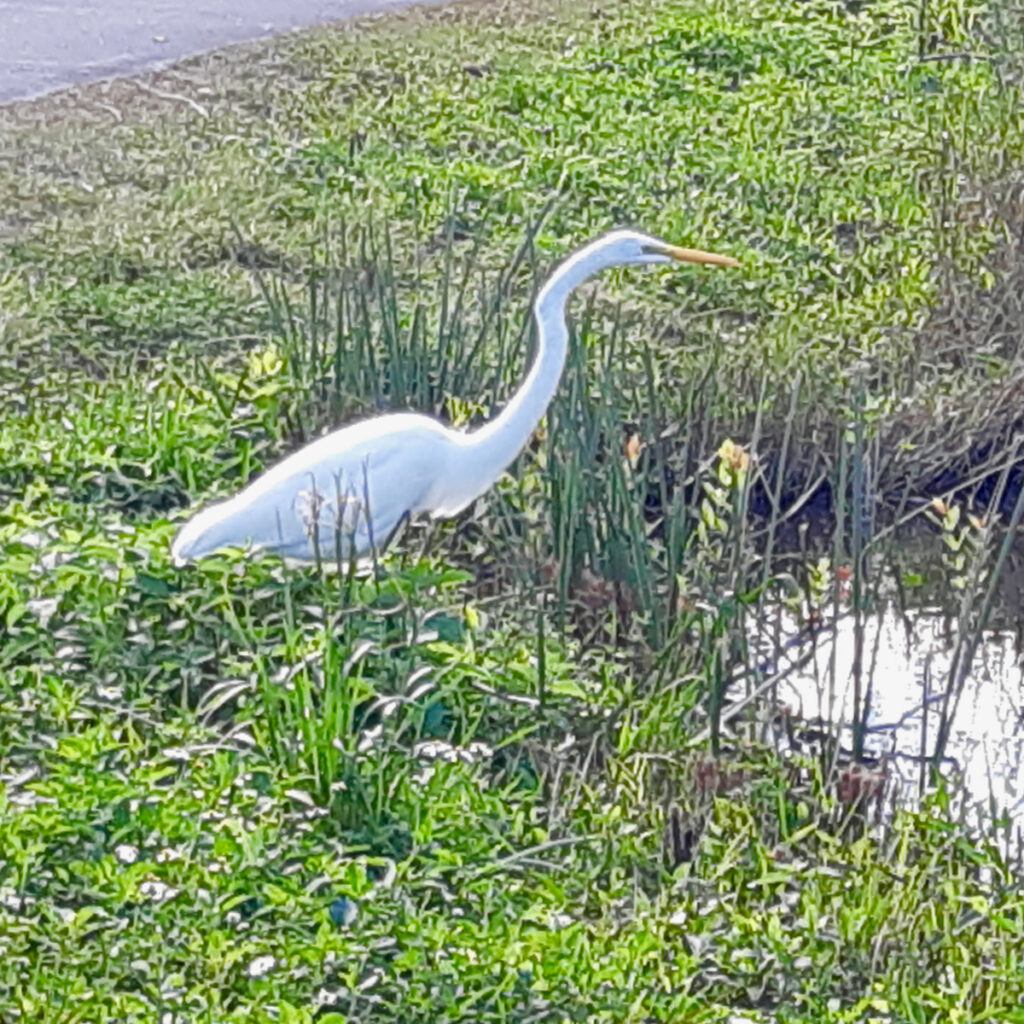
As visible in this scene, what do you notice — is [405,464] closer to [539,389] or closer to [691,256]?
[539,389]

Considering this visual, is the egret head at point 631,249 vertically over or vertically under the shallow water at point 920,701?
over

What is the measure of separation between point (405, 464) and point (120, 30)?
4386mm

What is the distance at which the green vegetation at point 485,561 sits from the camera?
3.37m

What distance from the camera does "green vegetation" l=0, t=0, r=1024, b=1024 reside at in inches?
133

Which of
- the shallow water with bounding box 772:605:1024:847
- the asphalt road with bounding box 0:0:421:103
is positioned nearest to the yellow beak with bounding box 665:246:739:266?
the shallow water with bounding box 772:605:1024:847

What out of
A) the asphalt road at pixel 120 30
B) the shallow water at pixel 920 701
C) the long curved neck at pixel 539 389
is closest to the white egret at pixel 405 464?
the long curved neck at pixel 539 389

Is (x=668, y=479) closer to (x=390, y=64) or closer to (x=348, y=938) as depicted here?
(x=348, y=938)

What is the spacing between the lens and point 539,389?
14.8 feet

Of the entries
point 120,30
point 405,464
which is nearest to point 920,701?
point 405,464

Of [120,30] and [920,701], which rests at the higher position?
[120,30]

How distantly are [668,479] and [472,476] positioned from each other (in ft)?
2.34

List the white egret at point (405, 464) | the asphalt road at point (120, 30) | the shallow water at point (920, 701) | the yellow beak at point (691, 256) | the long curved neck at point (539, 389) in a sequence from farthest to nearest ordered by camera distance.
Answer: the asphalt road at point (120, 30) < the yellow beak at point (691, 256) < the long curved neck at point (539, 389) < the white egret at point (405, 464) < the shallow water at point (920, 701)

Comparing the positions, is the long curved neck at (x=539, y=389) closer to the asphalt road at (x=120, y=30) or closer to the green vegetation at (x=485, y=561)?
the green vegetation at (x=485, y=561)

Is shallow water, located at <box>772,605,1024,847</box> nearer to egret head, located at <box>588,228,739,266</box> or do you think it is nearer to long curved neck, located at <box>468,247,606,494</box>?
long curved neck, located at <box>468,247,606,494</box>
